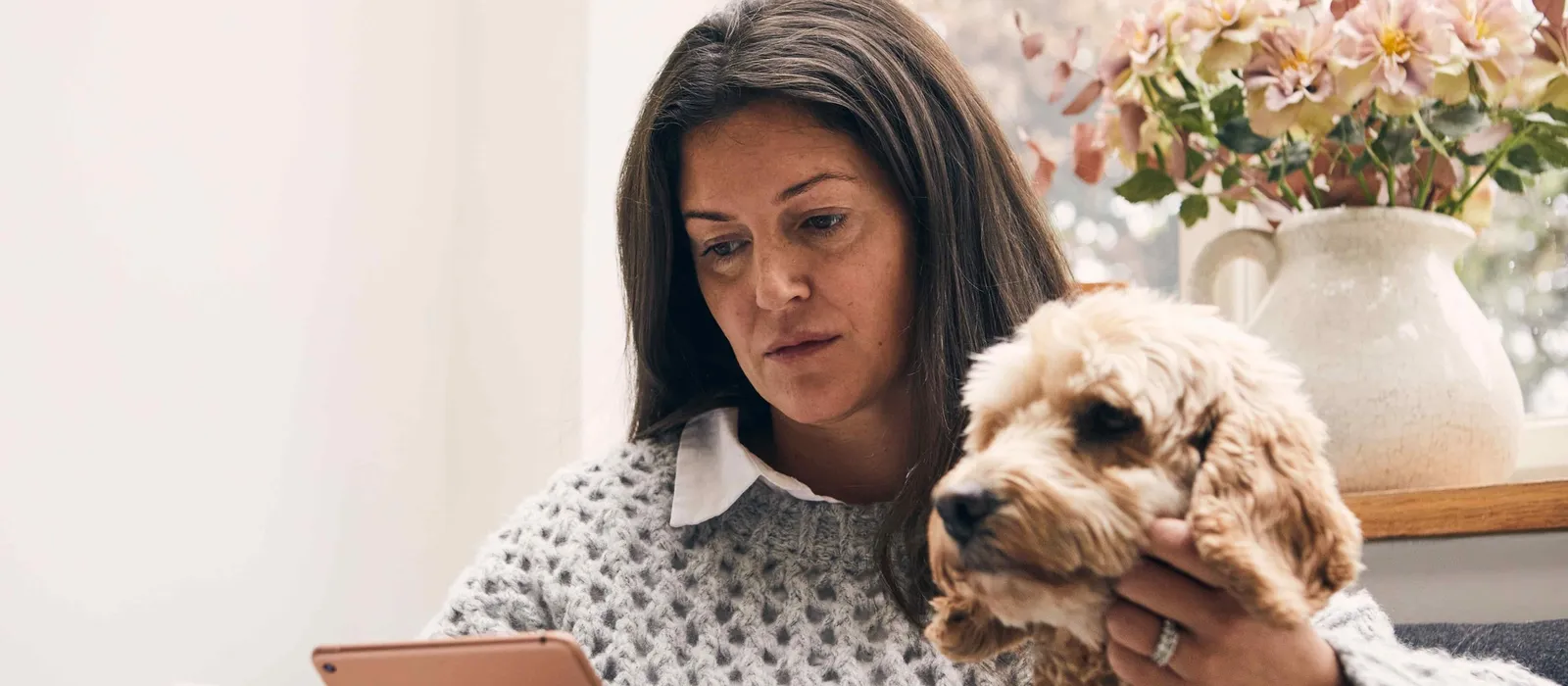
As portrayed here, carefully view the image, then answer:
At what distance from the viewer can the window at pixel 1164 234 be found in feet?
5.74

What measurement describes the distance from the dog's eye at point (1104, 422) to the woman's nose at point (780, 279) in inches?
20.8

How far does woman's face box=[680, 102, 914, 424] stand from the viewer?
1242mm

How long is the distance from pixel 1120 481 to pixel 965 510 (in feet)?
0.27

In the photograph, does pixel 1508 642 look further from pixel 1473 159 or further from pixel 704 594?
pixel 704 594

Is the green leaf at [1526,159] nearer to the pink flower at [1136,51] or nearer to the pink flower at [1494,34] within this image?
the pink flower at [1494,34]

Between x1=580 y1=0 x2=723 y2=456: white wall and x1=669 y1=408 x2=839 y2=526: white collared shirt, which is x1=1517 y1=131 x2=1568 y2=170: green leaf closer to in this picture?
Result: x1=669 y1=408 x2=839 y2=526: white collared shirt

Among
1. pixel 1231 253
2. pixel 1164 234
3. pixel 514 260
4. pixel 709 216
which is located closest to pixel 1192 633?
pixel 709 216

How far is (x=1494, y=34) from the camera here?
1370mm

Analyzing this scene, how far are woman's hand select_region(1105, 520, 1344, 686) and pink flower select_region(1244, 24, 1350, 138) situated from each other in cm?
80

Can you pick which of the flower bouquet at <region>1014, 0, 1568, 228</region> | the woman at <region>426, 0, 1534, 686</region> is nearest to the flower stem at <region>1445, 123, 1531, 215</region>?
the flower bouquet at <region>1014, 0, 1568, 228</region>

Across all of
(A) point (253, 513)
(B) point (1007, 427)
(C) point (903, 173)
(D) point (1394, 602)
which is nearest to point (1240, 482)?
(B) point (1007, 427)

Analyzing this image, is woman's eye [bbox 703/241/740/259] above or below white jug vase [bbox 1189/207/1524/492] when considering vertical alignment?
above

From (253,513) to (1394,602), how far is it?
143 cm

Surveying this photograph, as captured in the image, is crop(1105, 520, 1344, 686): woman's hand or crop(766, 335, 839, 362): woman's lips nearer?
A: crop(1105, 520, 1344, 686): woman's hand
